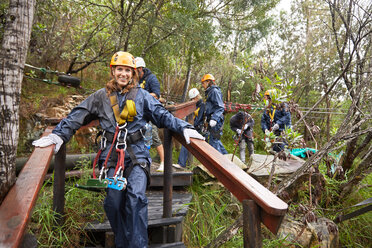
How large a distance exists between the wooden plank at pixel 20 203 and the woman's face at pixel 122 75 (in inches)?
45.7

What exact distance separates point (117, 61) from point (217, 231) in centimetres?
234

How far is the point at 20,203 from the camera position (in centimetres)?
131

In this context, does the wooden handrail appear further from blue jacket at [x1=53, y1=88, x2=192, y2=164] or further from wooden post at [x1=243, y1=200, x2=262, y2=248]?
blue jacket at [x1=53, y1=88, x2=192, y2=164]

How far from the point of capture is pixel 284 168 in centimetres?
464

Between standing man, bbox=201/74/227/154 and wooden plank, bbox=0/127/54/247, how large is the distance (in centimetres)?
411

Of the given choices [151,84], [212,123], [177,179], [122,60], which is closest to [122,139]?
[122,60]

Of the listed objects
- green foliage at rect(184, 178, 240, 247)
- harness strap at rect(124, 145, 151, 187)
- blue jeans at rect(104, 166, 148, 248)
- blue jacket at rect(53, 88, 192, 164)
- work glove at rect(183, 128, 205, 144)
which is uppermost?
blue jacket at rect(53, 88, 192, 164)

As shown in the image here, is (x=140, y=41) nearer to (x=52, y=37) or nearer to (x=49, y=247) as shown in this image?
(x=52, y=37)

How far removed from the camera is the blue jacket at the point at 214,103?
5.51 meters

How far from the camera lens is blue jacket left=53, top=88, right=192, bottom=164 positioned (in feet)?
7.91

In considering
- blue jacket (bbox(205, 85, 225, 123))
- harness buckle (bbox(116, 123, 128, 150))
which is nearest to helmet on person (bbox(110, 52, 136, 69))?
harness buckle (bbox(116, 123, 128, 150))

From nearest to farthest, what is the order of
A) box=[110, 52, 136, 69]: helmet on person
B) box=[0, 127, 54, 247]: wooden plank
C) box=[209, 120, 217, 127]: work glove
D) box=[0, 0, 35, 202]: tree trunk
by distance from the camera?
box=[0, 127, 54, 247]: wooden plank < box=[0, 0, 35, 202]: tree trunk < box=[110, 52, 136, 69]: helmet on person < box=[209, 120, 217, 127]: work glove

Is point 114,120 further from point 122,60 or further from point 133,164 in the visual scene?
point 122,60

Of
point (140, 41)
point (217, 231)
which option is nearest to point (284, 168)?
point (217, 231)
